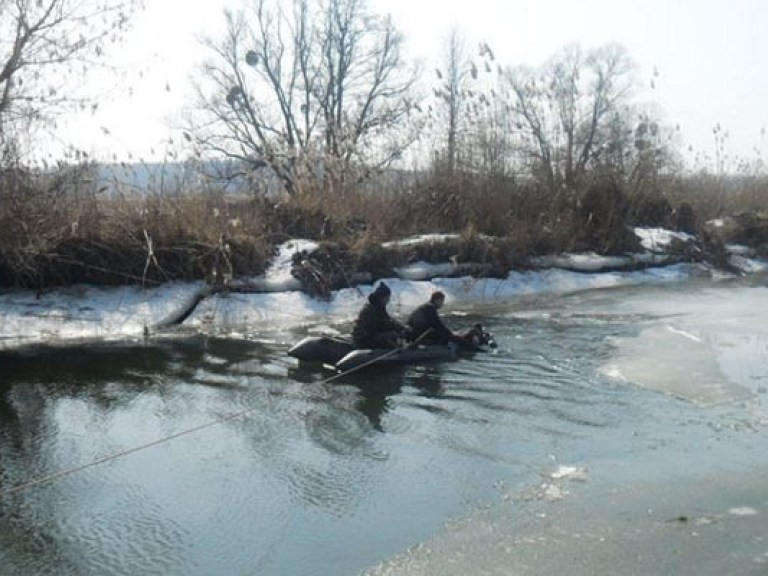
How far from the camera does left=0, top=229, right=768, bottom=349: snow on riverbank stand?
13.6 metres

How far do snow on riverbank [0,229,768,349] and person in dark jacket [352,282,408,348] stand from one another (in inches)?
114

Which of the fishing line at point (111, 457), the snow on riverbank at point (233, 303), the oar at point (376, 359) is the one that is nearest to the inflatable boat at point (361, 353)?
the oar at point (376, 359)

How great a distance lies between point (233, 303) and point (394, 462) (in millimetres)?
8528

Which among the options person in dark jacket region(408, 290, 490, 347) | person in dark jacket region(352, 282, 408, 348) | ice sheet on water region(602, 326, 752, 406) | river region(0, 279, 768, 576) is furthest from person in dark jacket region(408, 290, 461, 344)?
ice sheet on water region(602, 326, 752, 406)

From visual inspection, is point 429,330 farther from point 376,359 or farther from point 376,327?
point 376,359

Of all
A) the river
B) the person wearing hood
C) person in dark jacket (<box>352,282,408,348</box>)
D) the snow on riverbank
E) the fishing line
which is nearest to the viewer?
the river

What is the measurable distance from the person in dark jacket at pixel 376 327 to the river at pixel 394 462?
462 millimetres

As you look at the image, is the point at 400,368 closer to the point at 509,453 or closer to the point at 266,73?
the point at 509,453

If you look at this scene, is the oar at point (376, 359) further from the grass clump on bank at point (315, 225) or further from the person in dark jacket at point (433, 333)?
the grass clump on bank at point (315, 225)

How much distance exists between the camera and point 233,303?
1488 cm

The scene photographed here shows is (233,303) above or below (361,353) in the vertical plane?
above

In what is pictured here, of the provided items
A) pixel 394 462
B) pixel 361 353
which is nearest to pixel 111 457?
pixel 394 462

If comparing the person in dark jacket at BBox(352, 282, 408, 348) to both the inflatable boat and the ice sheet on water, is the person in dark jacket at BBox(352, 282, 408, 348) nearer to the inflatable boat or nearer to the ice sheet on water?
the inflatable boat

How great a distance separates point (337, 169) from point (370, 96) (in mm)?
20503
